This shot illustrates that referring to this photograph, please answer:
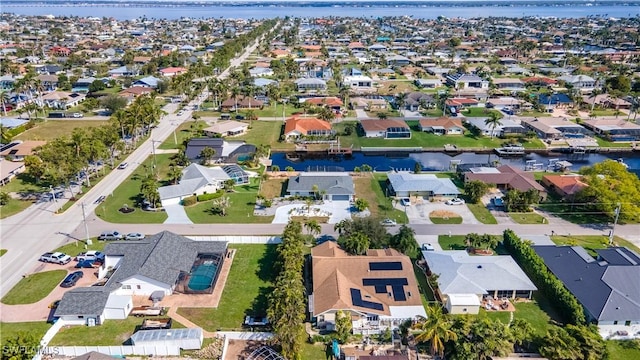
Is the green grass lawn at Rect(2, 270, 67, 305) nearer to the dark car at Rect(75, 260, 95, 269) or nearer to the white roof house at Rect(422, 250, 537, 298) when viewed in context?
the dark car at Rect(75, 260, 95, 269)

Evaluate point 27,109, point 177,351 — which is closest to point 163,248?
point 177,351

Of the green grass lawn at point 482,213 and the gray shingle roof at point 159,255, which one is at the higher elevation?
the green grass lawn at point 482,213

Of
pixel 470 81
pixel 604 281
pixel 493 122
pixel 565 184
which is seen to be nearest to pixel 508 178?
pixel 565 184

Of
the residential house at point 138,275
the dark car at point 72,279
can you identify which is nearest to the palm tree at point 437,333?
the residential house at point 138,275

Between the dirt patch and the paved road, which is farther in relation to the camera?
the dirt patch

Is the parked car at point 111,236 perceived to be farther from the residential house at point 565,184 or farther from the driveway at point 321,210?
the residential house at point 565,184

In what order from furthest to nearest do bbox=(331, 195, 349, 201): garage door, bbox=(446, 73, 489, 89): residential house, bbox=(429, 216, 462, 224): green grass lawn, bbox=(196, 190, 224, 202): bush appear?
1. bbox=(446, 73, 489, 89): residential house
2. bbox=(196, 190, 224, 202): bush
3. bbox=(331, 195, 349, 201): garage door
4. bbox=(429, 216, 462, 224): green grass lawn

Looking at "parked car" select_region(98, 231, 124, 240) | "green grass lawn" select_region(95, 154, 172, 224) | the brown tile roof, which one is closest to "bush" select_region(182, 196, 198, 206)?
"green grass lawn" select_region(95, 154, 172, 224)

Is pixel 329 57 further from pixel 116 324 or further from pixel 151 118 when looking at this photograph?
pixel 116 324
